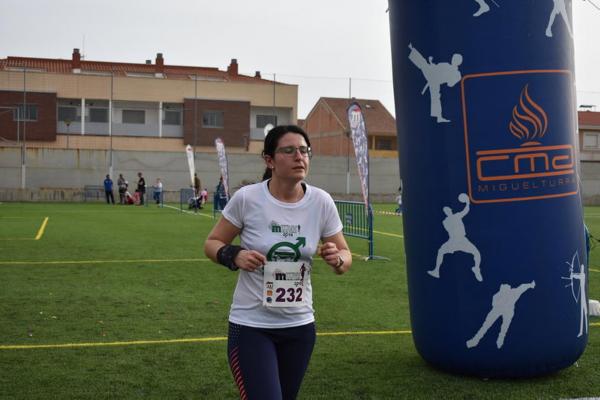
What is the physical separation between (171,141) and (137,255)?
126 feet

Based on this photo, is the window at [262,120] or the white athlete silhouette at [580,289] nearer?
the white athlete silhouette at [580,289]

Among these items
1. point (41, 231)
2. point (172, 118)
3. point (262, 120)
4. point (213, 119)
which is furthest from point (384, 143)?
point (41, 231)

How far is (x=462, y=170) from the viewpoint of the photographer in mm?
5793

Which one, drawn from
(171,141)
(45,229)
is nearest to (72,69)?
(171,141)

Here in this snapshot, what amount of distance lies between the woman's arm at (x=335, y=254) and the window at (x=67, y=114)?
49528 mm

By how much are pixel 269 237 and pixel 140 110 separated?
51.3 m

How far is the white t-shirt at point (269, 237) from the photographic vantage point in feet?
13.2

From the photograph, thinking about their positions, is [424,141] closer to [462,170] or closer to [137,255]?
[462,170]

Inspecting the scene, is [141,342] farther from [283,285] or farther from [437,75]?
[283,285]

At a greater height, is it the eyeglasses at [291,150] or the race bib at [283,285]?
the eyeglasses at [291,150]

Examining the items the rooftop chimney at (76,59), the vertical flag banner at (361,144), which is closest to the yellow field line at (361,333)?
the vertical flag banner at (361,144)

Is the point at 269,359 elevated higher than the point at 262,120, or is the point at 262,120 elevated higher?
the point at 262,120

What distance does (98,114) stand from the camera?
5219 centimetres

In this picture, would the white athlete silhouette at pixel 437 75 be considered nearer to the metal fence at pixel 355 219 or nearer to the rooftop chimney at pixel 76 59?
the metal fence at pixel 355 219
